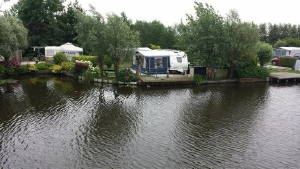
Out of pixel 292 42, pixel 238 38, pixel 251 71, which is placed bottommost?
pixel 251 71

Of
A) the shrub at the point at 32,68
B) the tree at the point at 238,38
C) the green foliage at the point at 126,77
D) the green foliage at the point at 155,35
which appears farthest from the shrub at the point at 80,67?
the green foliage at the point at 155,35

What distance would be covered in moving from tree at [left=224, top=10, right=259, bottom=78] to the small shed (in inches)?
290

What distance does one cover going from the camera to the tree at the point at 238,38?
31303mm

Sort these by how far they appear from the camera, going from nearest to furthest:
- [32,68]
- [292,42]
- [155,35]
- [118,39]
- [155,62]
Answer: [118,39]
[155,62]
[32,68]
[155,35]
[292,42]

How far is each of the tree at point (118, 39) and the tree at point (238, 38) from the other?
10336mm

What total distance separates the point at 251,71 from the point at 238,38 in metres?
4.56

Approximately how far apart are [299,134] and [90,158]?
11900 millimetres

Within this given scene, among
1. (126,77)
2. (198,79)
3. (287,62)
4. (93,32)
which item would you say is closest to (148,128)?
(126,77)

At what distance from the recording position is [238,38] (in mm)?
31547

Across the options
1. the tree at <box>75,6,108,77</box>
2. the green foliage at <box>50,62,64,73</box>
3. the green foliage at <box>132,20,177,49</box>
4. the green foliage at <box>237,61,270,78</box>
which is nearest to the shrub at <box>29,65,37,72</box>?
the green foliage at <box>50,62,64,73</box>

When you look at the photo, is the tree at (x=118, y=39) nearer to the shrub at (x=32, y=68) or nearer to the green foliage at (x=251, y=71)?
the green foliage at (x=251, y=71)

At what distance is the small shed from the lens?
114 feet

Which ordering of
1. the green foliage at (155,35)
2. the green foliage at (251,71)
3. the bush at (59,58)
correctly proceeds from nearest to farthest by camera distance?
the green foliage at (251,71)
the bush at (59,58)
the green foliage at (155,35)

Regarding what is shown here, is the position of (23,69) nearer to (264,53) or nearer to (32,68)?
(32,68)
